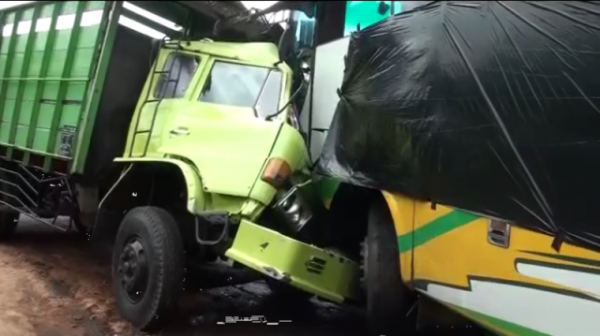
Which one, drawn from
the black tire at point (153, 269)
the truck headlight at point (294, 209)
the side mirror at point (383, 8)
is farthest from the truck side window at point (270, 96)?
the side mirror at point (383, 8)

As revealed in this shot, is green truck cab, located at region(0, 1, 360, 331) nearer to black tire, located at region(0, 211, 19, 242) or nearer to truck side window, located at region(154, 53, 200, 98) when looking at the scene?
truck side window, located at region(154, 53, 200, 98)

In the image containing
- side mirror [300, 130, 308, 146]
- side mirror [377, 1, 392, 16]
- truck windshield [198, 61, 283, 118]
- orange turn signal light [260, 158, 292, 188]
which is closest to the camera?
orange turn signal light [260, 158, 292, 188]

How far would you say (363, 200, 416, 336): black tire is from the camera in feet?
13.1

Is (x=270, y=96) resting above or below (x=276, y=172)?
above

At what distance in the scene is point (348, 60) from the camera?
479 cm

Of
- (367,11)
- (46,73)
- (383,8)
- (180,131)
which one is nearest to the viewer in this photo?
(180,131)

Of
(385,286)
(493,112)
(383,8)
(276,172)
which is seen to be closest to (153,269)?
(276,172)

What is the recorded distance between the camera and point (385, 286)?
3990mm

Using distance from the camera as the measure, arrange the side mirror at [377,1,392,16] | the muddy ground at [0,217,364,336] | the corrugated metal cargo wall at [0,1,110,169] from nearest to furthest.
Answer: the muddy ground at [0,217,364,336]
the corrugated metal cargo wall at [0,1,110,169]
the side mirror at [377,1,392,16]

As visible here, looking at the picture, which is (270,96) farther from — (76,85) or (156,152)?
(76,85)

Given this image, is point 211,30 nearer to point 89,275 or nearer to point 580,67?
point 89,275

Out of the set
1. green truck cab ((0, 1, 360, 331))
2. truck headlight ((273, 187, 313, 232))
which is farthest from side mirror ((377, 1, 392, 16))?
truck headlight ((273, 187, 313, 232))

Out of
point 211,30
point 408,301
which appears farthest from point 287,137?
point 211,30

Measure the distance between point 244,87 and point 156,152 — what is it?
0.92 m
